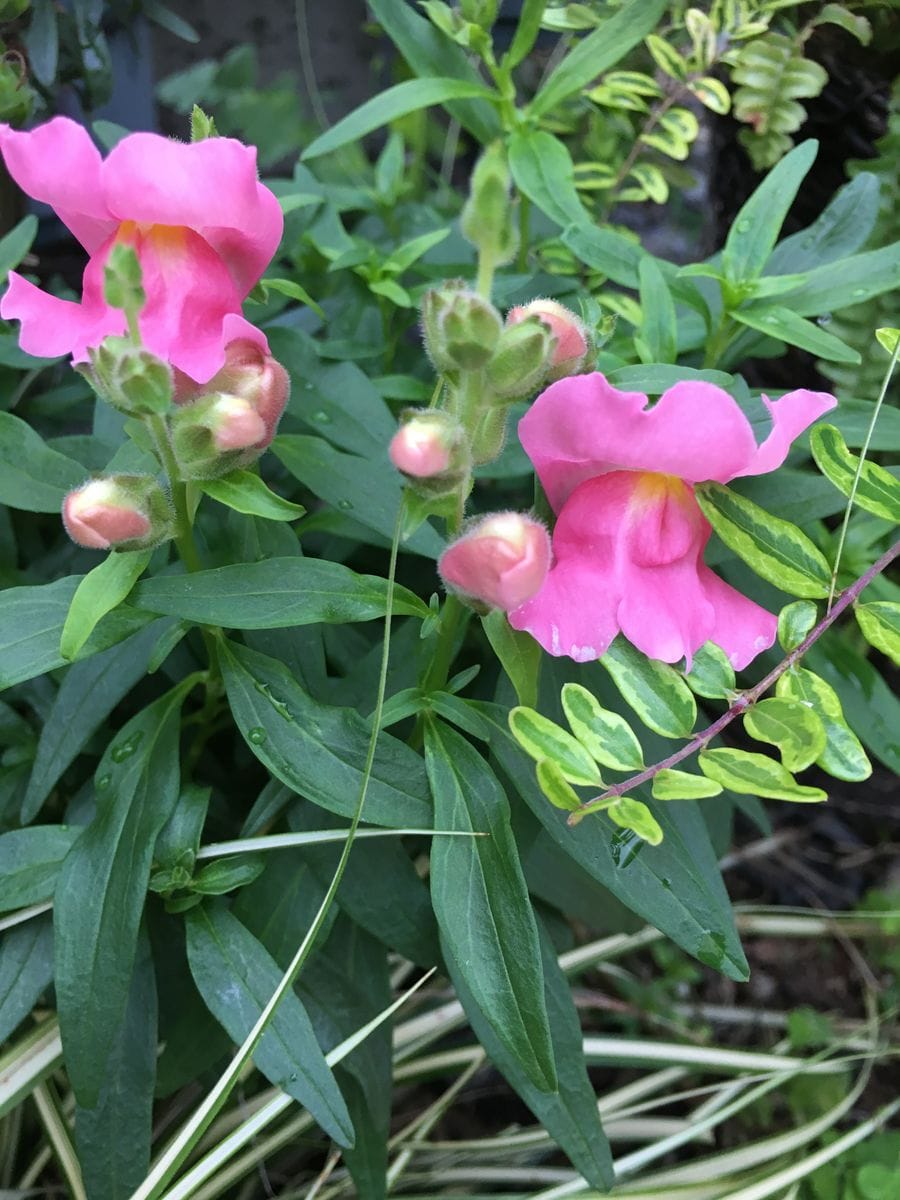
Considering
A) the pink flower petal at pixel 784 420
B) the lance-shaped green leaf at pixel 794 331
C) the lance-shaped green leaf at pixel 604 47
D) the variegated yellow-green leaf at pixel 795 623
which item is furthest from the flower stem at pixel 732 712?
the lance-shaped green leaf at pixel 604 47

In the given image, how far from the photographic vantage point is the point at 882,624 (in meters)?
0.71

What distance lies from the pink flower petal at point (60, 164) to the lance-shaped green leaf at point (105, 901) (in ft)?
1.31

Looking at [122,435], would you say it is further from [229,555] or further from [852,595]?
[852,595]

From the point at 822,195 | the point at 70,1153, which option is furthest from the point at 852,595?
the point at 70,1153

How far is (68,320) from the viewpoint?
2.40 feet

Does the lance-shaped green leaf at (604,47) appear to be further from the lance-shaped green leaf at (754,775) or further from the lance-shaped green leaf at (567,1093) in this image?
the lance-shaped green leaf at (567,1093)

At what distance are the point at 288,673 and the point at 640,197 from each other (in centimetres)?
74

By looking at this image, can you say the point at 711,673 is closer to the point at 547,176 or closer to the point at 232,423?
the point at 232,423

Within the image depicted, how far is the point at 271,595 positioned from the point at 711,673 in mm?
310

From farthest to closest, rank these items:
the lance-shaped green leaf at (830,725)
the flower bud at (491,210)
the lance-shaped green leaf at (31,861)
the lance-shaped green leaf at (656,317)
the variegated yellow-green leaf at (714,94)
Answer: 1. the variegated yellow-green leaf at (714,94)
2. the lance-shaped green leaf at (656,317)
3. the lance-shaped green leaf at (31,861)
4. the lance-shaped green leaf at (830,725)
5. the flower bud at (491,210)

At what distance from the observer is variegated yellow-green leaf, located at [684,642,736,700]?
0.71m

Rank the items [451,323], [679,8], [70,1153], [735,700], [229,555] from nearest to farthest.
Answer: [451,323], [735,700], [229,555], [70,1153], [679,8]

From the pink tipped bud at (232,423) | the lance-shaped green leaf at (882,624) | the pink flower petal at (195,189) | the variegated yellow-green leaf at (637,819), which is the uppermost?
the pink flower petal at (195,189)

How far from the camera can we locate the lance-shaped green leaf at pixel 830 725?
2.14 feet
